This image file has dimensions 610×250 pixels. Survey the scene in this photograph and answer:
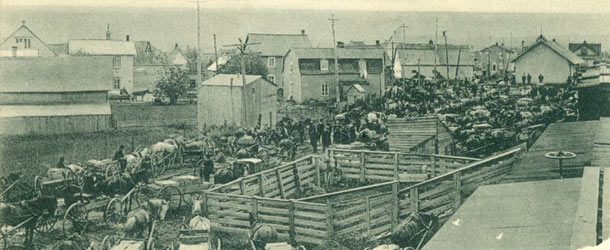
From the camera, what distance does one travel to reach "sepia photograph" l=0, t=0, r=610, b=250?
9.69m

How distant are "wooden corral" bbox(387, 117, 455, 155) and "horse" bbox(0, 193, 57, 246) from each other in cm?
1058

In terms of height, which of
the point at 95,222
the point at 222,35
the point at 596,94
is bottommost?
the point at 95,222

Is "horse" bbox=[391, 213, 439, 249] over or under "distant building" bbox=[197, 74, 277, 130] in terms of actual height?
under

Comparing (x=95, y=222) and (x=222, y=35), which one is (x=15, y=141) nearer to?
(x=95, y=222)

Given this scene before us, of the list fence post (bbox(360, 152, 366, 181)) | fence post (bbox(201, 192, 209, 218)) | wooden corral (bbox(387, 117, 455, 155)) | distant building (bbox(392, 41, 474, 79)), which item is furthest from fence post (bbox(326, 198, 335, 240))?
distant building (bbox(392, 41, 474, 79))

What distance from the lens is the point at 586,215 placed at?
24.2 ft

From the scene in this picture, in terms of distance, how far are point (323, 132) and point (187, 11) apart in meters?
6.60

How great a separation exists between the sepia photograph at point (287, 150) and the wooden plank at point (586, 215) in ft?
0.10

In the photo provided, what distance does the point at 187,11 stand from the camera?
70.0 ft

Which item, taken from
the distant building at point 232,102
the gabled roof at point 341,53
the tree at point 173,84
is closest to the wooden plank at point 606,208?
the distant building at point 232,102

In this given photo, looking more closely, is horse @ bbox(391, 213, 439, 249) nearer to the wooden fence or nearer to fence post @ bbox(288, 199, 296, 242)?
fence post @ bbox(288, 199, 296, 242)

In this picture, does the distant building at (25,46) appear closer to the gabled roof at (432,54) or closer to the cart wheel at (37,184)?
the cart wheel at (37,184)

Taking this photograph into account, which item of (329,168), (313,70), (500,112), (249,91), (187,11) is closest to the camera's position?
(329,168)

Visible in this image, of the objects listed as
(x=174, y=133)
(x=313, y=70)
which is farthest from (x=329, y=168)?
(x=313, y=70)
